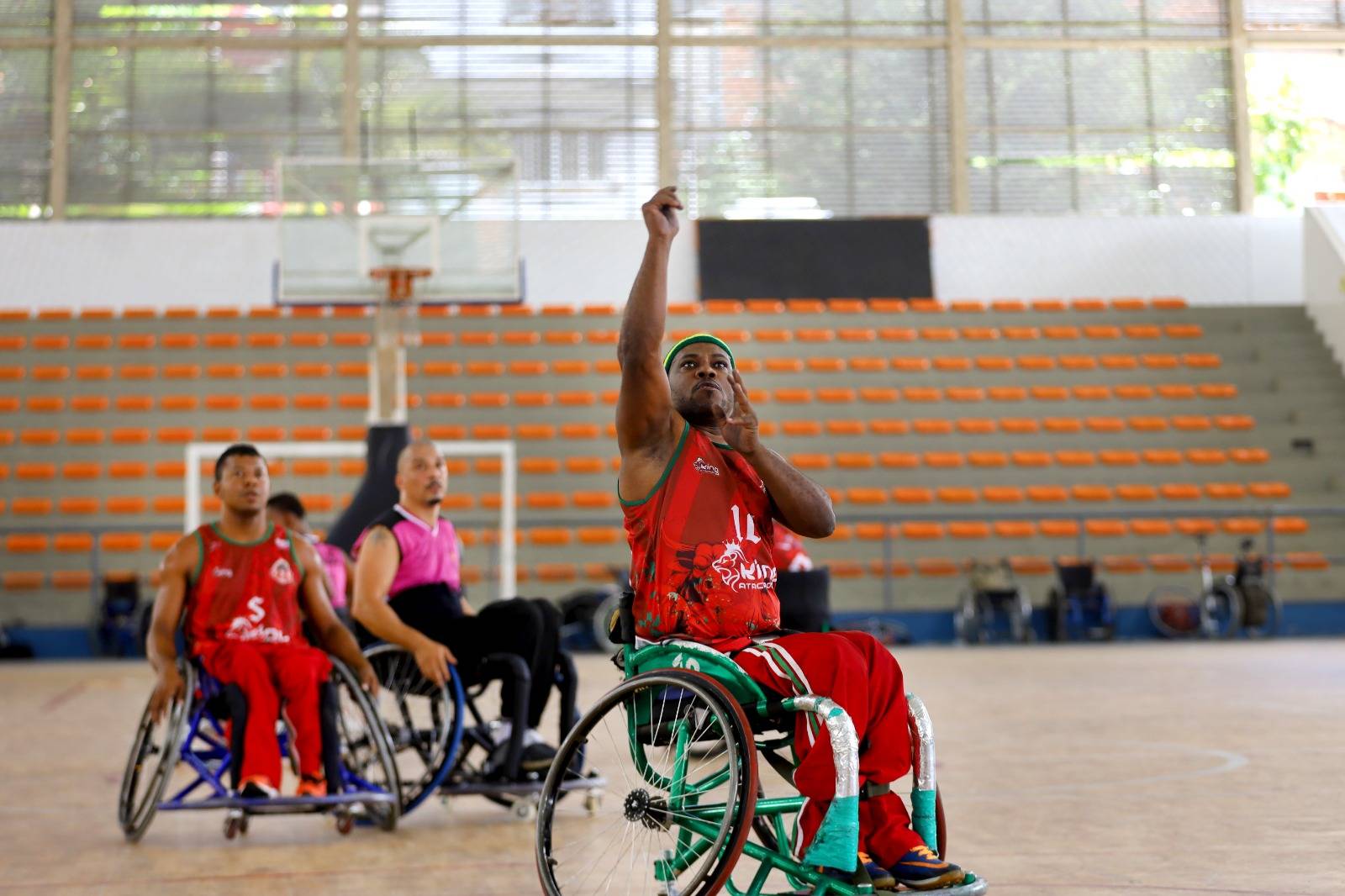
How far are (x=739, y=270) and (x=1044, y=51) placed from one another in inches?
180

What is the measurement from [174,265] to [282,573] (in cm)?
1205

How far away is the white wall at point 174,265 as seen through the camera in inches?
598

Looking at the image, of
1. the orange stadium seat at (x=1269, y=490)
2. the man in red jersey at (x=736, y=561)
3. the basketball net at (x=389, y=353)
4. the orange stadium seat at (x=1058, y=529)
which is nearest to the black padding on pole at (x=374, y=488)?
the basketball net at (x=389, y=353)

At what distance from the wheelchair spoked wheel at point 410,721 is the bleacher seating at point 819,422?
304 inches

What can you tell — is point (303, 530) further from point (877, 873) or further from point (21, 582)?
point (21, 582)

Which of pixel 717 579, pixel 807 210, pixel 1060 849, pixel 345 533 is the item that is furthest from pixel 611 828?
pixel 807 210

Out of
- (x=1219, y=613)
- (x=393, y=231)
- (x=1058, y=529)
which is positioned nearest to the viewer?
(x=393, y=231)

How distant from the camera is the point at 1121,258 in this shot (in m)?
16.0

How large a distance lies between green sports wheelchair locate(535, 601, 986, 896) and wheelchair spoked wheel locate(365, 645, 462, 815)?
1.48m

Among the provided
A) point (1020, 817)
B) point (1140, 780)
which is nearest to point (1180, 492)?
point (1140, 780)

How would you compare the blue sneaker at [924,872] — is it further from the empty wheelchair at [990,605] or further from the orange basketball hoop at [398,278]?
the empty wheelchair at [990,605]

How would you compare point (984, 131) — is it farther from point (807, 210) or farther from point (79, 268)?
point (79, 268)

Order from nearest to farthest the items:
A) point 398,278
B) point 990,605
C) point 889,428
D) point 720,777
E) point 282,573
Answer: point 720,777
point 282,573
point 398,278
point 990,605
point 889,428

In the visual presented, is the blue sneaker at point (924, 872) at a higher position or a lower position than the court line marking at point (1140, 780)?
higher
